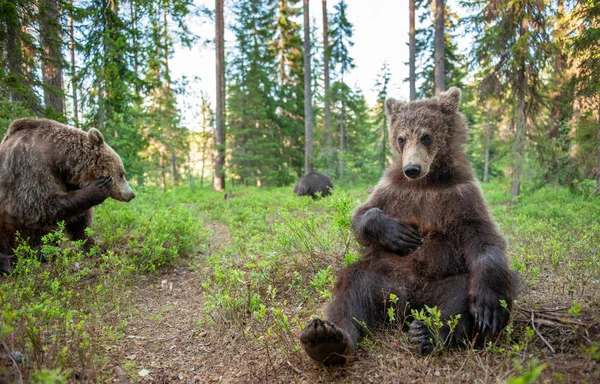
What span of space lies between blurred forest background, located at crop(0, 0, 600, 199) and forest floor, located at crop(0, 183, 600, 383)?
89.5 inches

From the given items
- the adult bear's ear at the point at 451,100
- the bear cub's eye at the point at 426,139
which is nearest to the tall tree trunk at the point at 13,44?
the bear cub's eye at the point at 426,139

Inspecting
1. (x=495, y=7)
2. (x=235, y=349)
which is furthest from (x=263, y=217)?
(x=495, y=7)

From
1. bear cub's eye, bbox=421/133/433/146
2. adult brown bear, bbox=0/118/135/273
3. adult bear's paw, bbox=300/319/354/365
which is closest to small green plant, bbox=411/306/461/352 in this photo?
adult bear's paw, bbox=300/319/354/365

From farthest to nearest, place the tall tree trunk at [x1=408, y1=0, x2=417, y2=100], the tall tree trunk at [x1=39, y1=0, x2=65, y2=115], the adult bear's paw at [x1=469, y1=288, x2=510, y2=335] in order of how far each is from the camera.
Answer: the tall tree trunk at [x1=408, y1=0, x2=417, y2=100] < the tall tree trunk at [x1=39, y1=0, x2=65, y2=115] < the adult bear's paw at [x1=469, y1=288, x2=510, y2=335]

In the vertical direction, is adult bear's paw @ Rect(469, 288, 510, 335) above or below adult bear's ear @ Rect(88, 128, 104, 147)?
below

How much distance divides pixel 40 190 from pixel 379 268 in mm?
4723

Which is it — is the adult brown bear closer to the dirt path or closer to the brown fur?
the dirt path

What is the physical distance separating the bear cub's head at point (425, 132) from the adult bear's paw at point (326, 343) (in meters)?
1.69

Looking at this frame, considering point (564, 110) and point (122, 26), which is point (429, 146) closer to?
point (122, 26)

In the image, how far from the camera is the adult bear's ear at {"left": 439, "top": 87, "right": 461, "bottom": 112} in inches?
159

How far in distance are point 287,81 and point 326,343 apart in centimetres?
2676

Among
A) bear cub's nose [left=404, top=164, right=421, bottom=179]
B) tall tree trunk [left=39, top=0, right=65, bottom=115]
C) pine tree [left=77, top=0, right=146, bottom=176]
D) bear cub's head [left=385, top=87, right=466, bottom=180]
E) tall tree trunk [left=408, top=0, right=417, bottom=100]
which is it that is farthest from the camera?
tall tree trunk [left=408, top=0, right=417, bottom=100]

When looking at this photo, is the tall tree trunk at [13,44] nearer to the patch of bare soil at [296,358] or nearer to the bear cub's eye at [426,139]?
the patch of bare soil at [296,358]

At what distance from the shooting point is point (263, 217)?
936 centimetres
